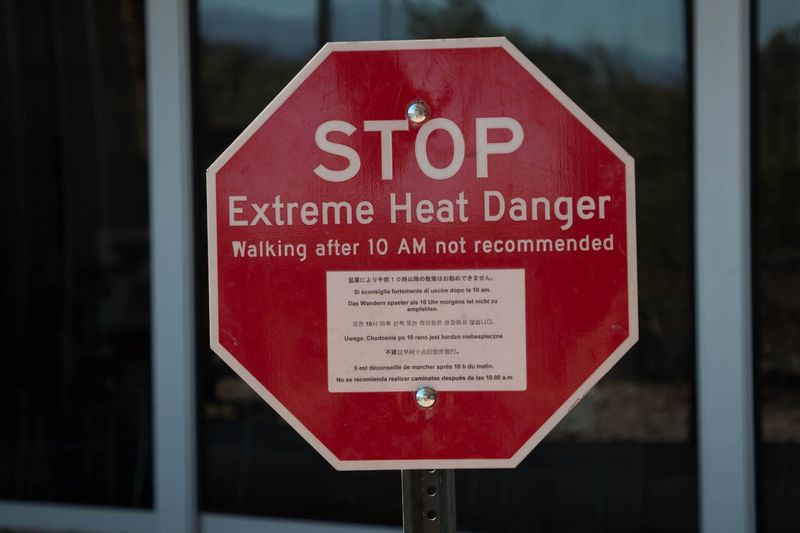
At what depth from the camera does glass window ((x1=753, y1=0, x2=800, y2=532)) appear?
10.2ft

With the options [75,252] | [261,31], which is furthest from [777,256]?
[75,252]

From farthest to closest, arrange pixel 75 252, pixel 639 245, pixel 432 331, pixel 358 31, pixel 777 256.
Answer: pixel 75 252
pixel 358 31
pixel 639 245
pixel 777 256
pixel 432 331

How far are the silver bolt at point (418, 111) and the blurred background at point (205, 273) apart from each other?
195cm

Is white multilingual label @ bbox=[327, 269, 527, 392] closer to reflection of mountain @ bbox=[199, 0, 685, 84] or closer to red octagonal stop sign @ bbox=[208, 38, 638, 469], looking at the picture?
red octagonal stop sign @ bbox=[208, 38, 638, 469]

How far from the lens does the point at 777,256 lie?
314 cm

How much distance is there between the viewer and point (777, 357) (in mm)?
3150

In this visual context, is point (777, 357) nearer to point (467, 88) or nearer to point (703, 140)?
point (703, 140)

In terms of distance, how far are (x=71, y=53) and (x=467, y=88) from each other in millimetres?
2666

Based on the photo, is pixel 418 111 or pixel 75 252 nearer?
pixel 418 111

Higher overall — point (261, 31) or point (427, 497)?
point (261, 31)

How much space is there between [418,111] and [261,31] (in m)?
2.24

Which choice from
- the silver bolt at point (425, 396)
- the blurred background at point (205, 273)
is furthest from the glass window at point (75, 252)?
the silver bolt at point (425, 396)

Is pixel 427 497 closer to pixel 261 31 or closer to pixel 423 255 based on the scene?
pixel 423 255

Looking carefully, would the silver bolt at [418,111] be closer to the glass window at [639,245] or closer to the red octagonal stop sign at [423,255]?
the red octagonal stop sign at [423,255]
